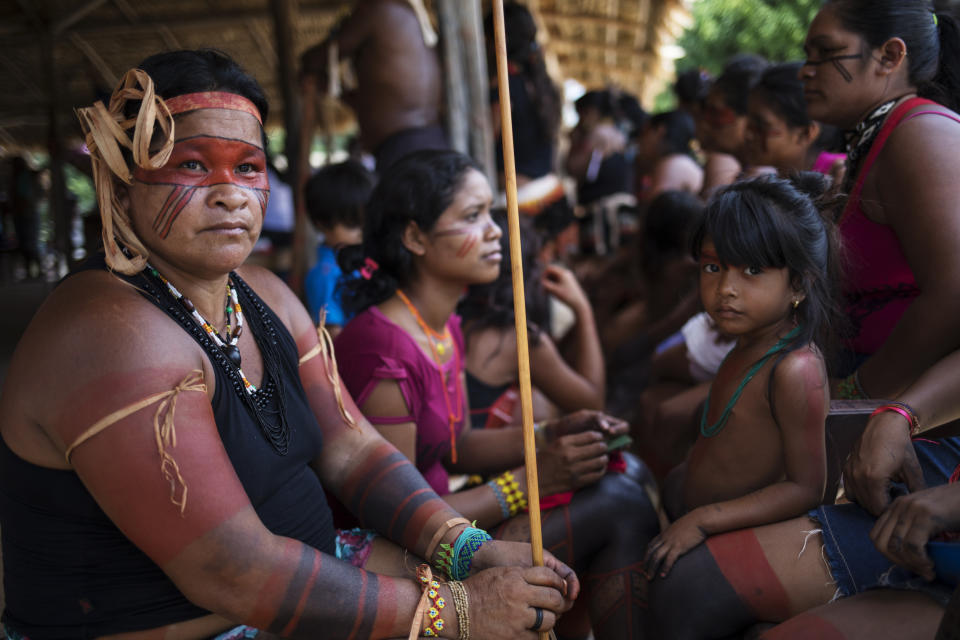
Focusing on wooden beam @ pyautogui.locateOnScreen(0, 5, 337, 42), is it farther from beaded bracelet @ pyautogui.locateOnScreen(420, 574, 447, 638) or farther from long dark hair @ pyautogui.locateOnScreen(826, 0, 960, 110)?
beaded bracelet @ pyautogui.locateOnScreen(420, 574, 447, 638)

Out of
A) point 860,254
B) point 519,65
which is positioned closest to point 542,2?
point 519,65

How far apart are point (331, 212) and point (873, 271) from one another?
2.69 m

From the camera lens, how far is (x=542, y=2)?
9.45 metres

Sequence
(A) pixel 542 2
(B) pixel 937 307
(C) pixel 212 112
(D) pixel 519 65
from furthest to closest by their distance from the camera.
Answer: (A) pixel 542 2 → (D) pixel 519 65 → (B) pixel 937 307 → (C) pixel 212 112

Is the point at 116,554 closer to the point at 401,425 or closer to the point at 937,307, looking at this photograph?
the point at 401,425

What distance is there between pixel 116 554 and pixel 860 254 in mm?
2004

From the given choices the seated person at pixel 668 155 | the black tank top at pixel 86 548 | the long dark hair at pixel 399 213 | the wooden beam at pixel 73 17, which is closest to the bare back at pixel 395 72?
the long dark hair at pixel 399 213

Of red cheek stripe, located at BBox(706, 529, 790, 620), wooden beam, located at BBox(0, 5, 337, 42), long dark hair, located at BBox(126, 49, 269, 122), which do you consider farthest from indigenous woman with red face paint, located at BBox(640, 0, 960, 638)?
wooden beam, located at BBox(0, 5, 337, 42)

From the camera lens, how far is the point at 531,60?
16.1ft

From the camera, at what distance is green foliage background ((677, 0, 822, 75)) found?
8289mm

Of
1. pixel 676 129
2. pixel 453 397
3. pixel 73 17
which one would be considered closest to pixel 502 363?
pixel 453 397

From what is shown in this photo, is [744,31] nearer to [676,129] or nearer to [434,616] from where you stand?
[676,129]

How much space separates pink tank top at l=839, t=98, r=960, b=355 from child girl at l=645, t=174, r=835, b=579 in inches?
9.2

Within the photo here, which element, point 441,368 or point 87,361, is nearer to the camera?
point 87,361
